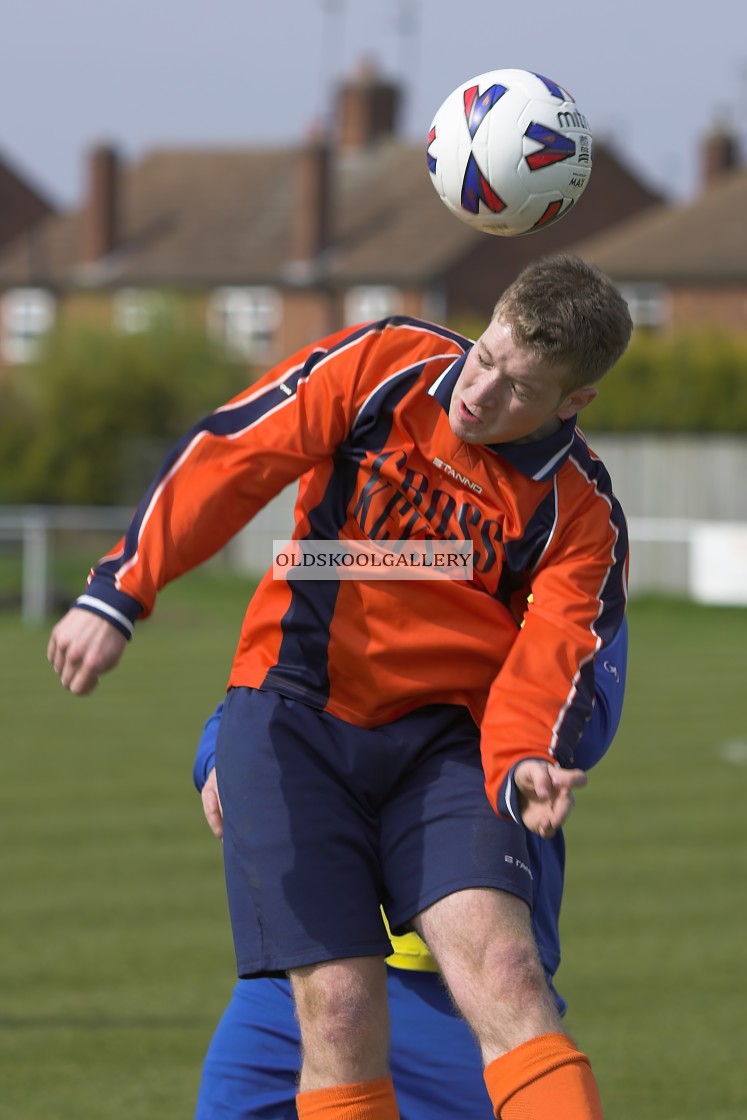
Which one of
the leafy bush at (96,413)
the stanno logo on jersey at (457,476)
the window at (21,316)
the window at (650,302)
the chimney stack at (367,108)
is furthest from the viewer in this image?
the chimney stack at (367,108)

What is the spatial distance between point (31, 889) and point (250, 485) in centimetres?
544

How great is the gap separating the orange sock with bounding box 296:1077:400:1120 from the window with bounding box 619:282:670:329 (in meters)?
45.5

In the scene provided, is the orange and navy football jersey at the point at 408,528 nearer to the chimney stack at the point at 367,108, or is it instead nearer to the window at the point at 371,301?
the window at the point at 371,301

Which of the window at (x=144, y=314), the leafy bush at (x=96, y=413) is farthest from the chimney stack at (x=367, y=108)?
the leafy bush at (x=96, y=413)

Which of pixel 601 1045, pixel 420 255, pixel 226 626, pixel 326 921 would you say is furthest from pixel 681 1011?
pixel 420 255

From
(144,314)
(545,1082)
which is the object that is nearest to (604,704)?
(545,1082)

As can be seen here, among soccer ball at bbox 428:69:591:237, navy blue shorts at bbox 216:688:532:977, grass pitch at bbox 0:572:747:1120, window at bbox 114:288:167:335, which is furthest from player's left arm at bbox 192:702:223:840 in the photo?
window at bbox 114:288:167:335

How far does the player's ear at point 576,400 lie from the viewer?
3.73m

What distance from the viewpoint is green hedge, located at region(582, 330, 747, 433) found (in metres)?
29.6

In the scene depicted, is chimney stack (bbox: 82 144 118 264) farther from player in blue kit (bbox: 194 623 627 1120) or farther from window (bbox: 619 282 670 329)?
player in blue kit (bbox: 194 623 627 1120)

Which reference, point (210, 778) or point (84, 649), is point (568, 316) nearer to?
point (84, 649)

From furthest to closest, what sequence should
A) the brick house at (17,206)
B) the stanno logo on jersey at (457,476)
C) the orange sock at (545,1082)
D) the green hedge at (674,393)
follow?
the brick house at (17,206) → the green hedge at (674,393) → the stanno logo on jersey at (457,476) → the orange sock at (545,1082)

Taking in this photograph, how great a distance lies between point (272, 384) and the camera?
12.4 ft

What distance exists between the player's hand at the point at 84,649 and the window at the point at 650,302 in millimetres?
45545
